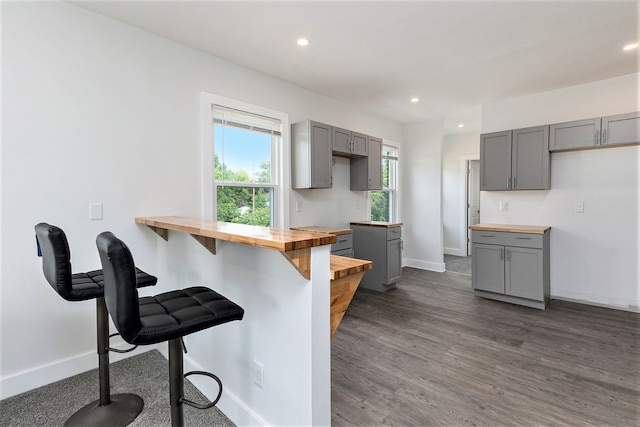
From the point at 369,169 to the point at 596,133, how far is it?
2626 mm

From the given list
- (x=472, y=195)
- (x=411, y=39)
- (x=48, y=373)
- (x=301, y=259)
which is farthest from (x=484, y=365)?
(x=472, y=195)

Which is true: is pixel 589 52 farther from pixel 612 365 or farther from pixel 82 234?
pixel 82 234

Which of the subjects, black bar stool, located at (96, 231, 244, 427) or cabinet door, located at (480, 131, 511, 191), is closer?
black bar stool, located at (96, 231, 244, 427)

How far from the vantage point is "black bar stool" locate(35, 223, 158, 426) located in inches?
60.0

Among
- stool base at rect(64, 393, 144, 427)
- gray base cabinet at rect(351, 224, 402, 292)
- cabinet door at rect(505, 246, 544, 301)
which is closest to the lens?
stool base at rect(64, 393, 144, 427)

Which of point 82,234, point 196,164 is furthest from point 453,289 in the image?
point 82,234

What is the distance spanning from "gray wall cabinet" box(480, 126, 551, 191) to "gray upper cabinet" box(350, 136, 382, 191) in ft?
4.66

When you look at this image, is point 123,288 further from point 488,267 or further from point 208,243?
point 488,267

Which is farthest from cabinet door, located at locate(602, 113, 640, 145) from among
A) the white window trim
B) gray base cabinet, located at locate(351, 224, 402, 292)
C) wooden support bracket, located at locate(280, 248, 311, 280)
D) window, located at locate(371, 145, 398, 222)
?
wooden support bracket, located at locate(280, 248, 311, 280)

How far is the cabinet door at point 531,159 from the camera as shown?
3869mm

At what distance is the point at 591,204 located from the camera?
379cm

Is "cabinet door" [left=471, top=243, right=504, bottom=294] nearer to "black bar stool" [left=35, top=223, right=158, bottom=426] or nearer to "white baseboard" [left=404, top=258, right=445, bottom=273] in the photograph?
"white baseboard" [left=404, top=258, right=445, bottom=273]

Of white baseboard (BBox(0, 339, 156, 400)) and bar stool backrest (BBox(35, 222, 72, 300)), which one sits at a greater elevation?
bar stool backrest (BBox(35, 222, 72, 300))

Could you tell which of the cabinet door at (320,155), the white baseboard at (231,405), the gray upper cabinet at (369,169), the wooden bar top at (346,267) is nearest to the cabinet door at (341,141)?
the cabinet door at (320,155)
